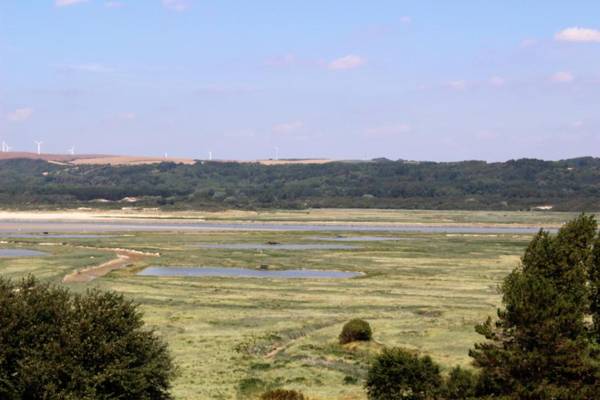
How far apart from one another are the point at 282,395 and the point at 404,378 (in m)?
7.26

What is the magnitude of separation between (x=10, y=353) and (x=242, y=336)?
90.0 ft

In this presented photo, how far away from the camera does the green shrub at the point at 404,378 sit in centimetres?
4338

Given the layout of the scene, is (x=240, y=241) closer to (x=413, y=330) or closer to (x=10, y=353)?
(x=413, y=330)

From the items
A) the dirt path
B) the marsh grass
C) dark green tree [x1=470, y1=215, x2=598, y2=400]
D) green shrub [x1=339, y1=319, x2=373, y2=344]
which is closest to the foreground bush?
the marsh grass

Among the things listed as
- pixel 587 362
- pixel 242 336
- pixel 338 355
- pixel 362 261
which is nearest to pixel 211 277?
pixel 362 261

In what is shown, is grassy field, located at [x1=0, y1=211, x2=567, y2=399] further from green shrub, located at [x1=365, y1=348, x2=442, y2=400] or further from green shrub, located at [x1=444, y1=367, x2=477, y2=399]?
green shrub, located at [x1=444, y1=367, x2=477, y2=399]

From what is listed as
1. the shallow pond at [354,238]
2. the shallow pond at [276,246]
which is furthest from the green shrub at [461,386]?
the shallow pond at [354,238]

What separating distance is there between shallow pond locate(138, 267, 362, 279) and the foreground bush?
66.9 m

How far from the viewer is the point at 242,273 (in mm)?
114688

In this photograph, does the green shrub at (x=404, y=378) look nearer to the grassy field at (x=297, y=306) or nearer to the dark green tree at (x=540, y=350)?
the dark green tree at (x=540, y=350)

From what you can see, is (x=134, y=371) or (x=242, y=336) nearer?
(x=134, y=371)

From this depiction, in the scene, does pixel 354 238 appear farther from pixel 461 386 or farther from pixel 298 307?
pixel 461 386

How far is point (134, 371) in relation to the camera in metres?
41.2

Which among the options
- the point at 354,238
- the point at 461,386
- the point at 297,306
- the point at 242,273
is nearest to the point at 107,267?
the point at 242,273
